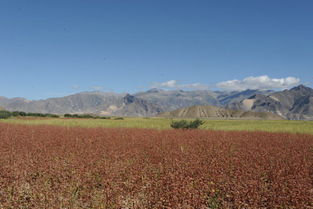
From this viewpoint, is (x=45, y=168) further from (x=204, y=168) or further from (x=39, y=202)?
(x=204, y=168)

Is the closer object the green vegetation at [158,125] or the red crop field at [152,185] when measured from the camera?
the red crop field at [152,185]

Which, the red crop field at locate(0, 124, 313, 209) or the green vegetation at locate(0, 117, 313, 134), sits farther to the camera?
the green vegetation at locate(0, 117, 313, 134)

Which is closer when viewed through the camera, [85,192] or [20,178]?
[85,192]

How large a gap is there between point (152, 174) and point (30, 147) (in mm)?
5410

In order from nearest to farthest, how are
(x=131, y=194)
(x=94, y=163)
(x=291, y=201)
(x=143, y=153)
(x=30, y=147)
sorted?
1. (x=291, y=201)
2. (x=131, y=194)
3. (x=94, y=163)
4. (x=143, y=153)
5. (x=30, y=147)

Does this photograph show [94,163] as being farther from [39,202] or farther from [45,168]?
[39,202]

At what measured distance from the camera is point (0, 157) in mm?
7344

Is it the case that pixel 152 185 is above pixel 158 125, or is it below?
above

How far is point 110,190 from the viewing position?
4406 mm

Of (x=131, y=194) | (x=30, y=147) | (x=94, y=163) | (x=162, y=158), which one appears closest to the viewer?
(x=131, y=194)

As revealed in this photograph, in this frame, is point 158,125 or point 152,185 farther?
point 158,125

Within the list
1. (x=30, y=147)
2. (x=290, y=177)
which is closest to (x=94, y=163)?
(x=30, y=147)

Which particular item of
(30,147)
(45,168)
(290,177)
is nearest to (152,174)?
(45,168)

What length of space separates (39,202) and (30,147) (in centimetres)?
565
